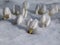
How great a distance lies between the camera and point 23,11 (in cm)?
125

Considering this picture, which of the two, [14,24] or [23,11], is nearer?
[14,24]

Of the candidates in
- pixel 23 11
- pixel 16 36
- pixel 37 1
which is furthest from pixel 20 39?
pixel 37 1

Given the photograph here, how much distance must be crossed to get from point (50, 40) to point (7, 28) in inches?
11.0

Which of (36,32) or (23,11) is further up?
(23,11)

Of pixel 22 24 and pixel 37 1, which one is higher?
pixel 37 1

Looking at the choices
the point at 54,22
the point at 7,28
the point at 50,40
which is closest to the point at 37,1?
the point at 54,22

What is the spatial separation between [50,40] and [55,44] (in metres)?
0.05

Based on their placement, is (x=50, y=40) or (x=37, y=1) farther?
(x=37, y=1)

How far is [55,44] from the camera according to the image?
939mm

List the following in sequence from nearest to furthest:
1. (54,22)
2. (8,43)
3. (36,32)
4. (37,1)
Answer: (8,43) < (36,32) < (54,22) < (37,1)

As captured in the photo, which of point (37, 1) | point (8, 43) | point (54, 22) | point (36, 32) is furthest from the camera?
point (37, 1)

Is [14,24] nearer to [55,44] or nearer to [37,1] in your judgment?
[55,44]

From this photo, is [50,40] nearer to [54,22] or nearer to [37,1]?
[54,22]

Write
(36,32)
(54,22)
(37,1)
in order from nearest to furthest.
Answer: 1. (36,32)
2. (54,22)
3. (37,1)
